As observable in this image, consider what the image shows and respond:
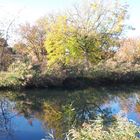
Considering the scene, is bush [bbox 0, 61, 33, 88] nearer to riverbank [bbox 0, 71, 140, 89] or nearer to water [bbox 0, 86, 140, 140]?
riverbank [bbox 0, 71, 140, 89]

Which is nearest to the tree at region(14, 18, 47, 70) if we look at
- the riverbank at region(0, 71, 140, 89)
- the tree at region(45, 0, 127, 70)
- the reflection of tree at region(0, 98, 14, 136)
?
the tree at region(45, 0, 127, 70)

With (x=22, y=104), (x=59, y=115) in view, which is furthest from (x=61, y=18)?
(x=59, y=115)

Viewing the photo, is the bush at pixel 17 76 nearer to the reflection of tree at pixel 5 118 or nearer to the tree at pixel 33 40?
the reflection of tree at pixel 5 118

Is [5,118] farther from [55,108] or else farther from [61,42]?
[61,42]

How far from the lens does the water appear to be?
1409cm

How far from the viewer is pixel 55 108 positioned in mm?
18531

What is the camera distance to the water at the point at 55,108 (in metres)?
14.1

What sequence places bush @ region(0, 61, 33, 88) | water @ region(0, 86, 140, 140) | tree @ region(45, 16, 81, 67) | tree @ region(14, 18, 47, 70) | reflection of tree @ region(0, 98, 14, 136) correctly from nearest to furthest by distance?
1. water @ region(0, 86, 140, 140)
2. reflection of tree @ region(0, 98, 14, 136)
3. bush @ region(0, 61, 33, 88)
4. tree @ region(45, 16, 81, 67)
5. tree @ region(14, 18, 47, 70)

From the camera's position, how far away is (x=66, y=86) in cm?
2703

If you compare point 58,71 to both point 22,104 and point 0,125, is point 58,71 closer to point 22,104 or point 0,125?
point 22,104

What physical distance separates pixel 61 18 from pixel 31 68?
10198 millimetres

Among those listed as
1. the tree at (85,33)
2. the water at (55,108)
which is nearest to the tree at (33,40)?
the tree at (85,33)

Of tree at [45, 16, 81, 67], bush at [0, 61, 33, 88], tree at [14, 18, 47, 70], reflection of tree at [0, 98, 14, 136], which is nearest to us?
reflection of tree at [0, 98, 14, 136]

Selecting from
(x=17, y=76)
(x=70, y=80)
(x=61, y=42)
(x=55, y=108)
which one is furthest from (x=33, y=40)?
(x=55, y=108)
